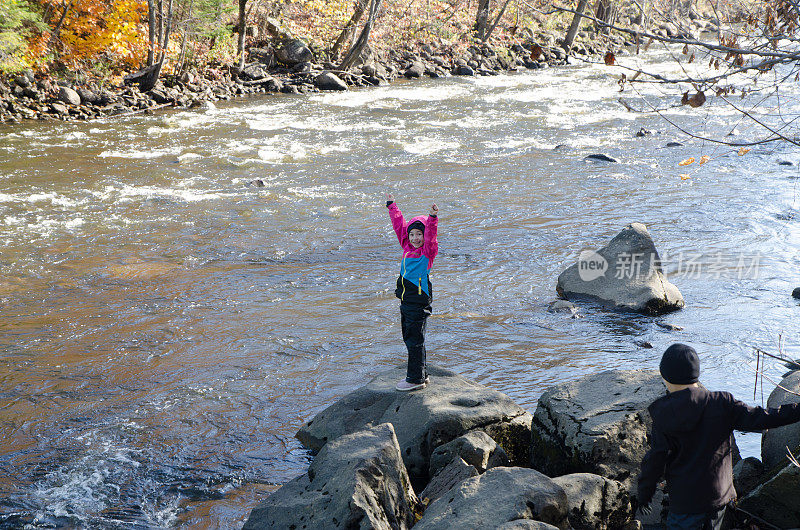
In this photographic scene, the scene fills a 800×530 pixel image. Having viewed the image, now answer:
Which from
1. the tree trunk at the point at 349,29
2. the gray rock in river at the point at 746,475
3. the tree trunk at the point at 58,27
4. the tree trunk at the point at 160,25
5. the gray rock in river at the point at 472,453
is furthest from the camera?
the tree trunk at the point at 349,29

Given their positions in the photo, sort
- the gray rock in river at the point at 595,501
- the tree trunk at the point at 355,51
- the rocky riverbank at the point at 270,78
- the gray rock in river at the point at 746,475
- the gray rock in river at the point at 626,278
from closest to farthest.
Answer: the gray rock in river at the point at 595,501 → the gray rock in river at the point at 746,475 → the gray rock in river at the point at 626,278 → the rocky riverbank at the point at 270,78 → the tree trunk at the point at 355,51

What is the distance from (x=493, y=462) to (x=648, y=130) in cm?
1617

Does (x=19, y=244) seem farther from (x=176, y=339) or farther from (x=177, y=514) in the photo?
(x=177, y=514)

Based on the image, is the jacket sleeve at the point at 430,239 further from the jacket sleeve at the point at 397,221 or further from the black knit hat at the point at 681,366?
the black knit hat at the point at 681,366

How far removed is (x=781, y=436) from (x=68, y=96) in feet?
65.6

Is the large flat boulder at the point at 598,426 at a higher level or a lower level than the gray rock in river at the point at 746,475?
higher

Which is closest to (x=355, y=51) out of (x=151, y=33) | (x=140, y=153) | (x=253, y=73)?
(x=253, y=73)

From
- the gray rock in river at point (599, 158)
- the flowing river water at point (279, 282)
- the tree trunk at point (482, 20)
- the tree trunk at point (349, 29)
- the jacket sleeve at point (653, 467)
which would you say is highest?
the tree trunk at point (482, 20)

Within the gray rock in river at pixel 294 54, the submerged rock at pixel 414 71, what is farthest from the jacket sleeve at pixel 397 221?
the submerged rock at pixel 414 71

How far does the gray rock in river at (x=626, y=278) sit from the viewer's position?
8062 millimetres

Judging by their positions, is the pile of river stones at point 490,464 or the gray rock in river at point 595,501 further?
the gray rock in river at point 595,501

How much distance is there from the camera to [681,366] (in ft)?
11.3

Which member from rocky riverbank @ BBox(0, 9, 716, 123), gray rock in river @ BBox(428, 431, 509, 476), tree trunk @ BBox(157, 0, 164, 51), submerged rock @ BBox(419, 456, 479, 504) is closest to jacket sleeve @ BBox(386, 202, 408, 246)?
gray rock in river @ BBox(428, 431, 509, 476)

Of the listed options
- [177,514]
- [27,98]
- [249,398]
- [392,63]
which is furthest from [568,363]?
[392,63]
